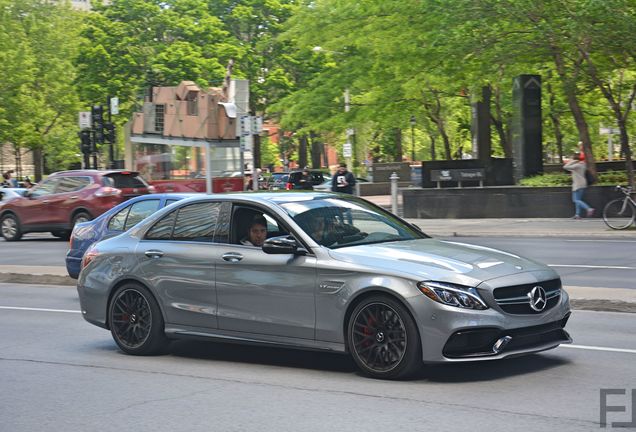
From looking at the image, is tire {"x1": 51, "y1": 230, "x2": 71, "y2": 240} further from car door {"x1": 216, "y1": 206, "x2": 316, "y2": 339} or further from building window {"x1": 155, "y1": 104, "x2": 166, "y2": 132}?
car door {"x1": 216, "y1": 206, "x2": 316, "y2": 339}

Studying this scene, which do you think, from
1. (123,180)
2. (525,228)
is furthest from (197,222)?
(123,180)

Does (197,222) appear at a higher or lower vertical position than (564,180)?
higher

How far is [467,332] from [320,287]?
129 centimetres

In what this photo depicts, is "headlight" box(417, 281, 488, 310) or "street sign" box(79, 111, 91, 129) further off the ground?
"street sign" box(79, 111, 91, 129)

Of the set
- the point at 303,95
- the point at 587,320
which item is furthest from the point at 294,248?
the point at 303,95

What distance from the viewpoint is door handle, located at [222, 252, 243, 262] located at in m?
8.62

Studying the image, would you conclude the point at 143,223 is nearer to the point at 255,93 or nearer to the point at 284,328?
the point at 284,328

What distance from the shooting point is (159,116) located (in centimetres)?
3116

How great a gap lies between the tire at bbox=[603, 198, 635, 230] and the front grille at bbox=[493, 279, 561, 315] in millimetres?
16593

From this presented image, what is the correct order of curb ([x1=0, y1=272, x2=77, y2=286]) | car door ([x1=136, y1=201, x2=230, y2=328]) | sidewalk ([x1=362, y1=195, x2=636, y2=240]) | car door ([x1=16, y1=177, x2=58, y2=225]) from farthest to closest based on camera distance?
car door ([x1=16, y1=177, x2=58, y2=225]) < sidewalk ([x1=362, y1=195, x2=636, y2=240]) < curb ([x1=0, y1=272, x2=77, y2=286]) < car door ([x1=136, y1=201, x2=230, y2=328])

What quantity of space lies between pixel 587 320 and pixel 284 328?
13.2 ft

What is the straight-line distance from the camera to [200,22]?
61.1 m

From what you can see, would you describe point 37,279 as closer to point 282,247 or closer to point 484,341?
point 282,247

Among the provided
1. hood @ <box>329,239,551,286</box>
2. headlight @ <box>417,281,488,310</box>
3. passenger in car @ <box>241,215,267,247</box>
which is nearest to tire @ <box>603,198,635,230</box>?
hood @ <box>329,239,551,286</box>
